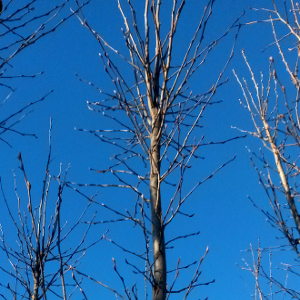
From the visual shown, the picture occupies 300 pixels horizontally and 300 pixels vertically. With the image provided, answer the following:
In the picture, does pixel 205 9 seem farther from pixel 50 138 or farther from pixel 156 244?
pixel 156 244

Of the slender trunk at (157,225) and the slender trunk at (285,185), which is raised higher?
the slender trunk at (285,185)

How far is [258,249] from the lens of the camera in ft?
16.4

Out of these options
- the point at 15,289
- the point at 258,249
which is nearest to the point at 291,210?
the point at 258,249

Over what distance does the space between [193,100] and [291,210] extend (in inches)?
102

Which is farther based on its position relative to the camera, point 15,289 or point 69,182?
point 15,289

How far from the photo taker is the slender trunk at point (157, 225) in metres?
2.10

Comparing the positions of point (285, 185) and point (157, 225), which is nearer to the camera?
point (157, 225)

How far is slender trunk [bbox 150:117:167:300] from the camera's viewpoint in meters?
2.10

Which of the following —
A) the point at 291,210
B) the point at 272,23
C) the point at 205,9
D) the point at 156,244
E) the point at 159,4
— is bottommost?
the point at 156,244

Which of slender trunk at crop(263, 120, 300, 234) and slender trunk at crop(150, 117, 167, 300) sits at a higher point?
slender trunk at crop(263, 120, 300, 234)

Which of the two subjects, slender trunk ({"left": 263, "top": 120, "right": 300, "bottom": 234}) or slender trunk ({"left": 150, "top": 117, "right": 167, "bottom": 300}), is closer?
slender trunk ({"left": 150, "top": 117, "right": 167, "bottom": 300})

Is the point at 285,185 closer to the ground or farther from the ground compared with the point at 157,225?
farther from the ground

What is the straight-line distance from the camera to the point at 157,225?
2.30m

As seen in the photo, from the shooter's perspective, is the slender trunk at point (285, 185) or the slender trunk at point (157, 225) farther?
the slender trunk at point (285, 185)
